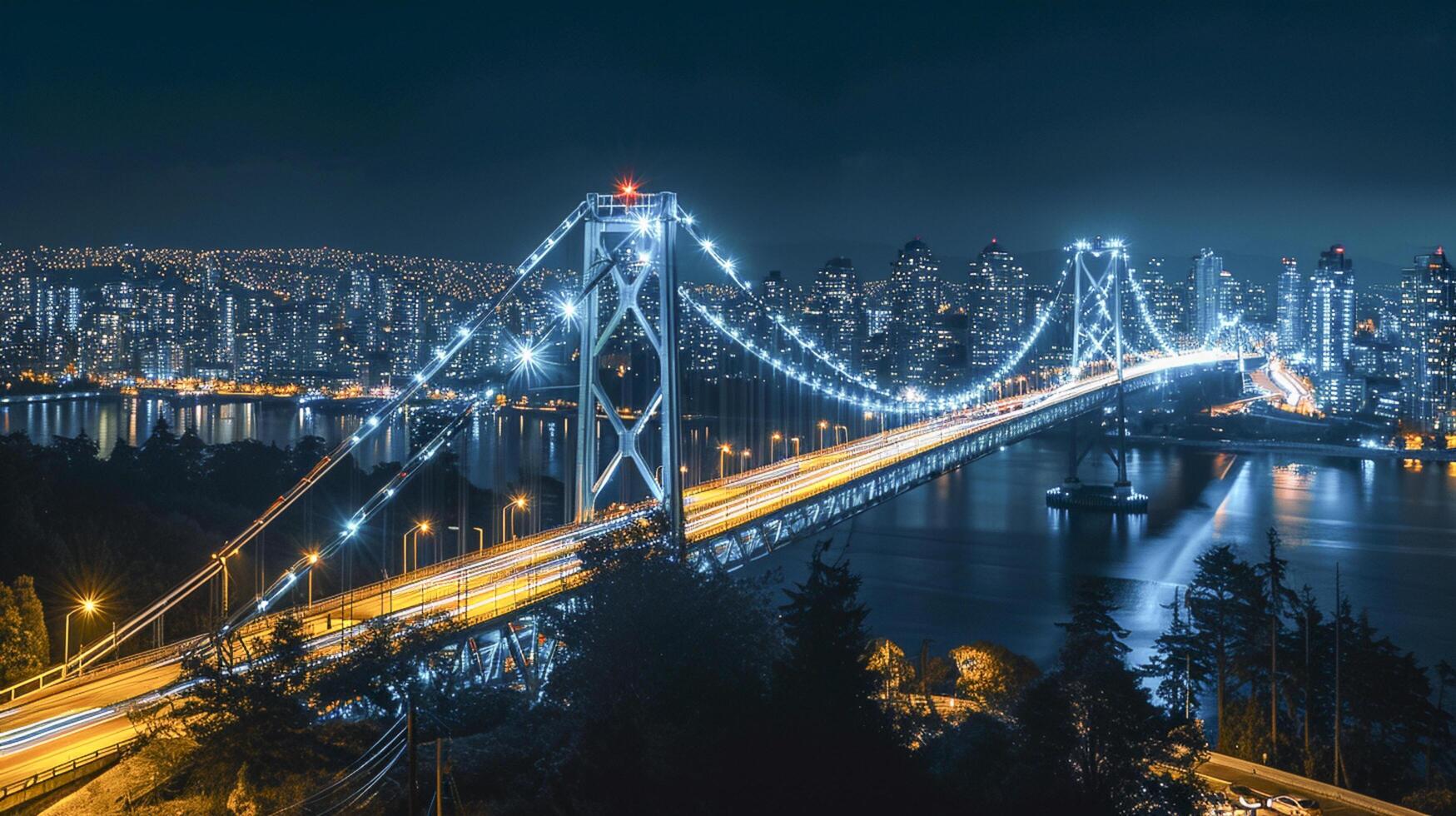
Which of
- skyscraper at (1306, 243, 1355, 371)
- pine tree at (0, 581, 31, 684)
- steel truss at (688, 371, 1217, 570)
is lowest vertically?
pine tree at (0, 581, 31, 684)

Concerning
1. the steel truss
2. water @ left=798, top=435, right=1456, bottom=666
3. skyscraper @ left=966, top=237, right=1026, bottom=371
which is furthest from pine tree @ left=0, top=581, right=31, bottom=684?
skyscraper @ left=966, top=237, right=1026, bottom=371

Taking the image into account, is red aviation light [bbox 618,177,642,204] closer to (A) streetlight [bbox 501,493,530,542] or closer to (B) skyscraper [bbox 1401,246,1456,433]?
(A) streetlight [bbox 501,493,530,542]

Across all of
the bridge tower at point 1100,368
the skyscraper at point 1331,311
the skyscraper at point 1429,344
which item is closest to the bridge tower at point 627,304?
the bridge tower at point 1100,368

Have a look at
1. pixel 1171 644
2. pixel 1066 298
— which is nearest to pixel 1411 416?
pixel 1066 298

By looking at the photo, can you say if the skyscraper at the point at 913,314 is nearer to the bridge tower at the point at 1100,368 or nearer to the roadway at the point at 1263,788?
the bridge tower at the point at 1100,368

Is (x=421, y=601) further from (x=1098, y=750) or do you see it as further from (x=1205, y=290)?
(x=1205, y=290)
